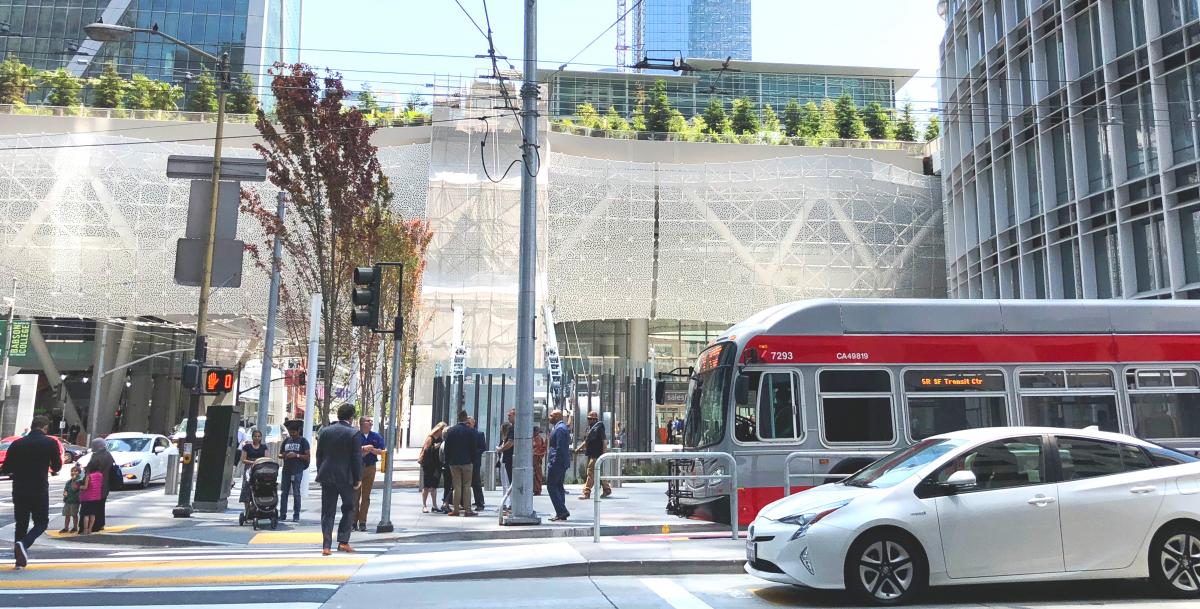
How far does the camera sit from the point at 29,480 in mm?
9188

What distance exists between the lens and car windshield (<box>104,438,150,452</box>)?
22.2 m

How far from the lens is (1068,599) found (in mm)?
7047

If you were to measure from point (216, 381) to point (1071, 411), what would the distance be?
42.7 ft

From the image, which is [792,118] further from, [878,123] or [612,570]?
[612,570]

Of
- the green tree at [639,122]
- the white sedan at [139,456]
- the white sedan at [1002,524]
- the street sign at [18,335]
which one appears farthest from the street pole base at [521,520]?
the green tree at [639,122]

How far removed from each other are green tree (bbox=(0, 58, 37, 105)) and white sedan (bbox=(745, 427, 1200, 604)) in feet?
189

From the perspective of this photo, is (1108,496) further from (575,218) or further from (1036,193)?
→ (575,218)

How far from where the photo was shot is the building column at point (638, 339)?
5259cm

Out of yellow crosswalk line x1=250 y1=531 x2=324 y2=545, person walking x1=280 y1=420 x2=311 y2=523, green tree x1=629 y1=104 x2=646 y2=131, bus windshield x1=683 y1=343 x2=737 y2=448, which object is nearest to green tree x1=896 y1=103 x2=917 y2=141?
green tree x1=629 y1=104 x2=646 y2=131

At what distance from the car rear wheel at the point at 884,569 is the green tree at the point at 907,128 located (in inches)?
2233

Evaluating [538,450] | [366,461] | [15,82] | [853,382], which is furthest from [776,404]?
[15,82]

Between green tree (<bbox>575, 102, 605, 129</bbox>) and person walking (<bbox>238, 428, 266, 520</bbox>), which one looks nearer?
person walking (<bbox>238, 428, 266, 520</bbox>)

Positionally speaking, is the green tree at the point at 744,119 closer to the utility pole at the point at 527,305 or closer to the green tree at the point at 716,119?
the green tree at the point at 716,119

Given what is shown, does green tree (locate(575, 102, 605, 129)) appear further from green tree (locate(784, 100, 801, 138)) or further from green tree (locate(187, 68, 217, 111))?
green tree (locate(187, 68, 217, 111))
